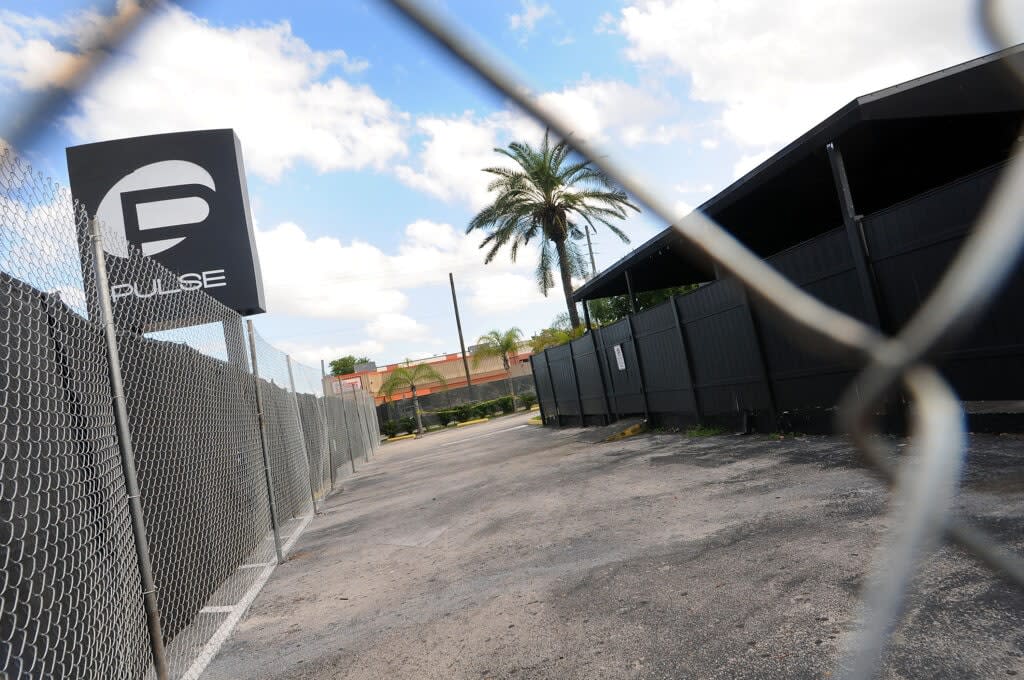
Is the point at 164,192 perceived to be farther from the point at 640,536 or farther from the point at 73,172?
the point at 640,536

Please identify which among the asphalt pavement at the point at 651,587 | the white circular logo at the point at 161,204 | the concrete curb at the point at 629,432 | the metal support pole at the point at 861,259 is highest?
the white circular logo at the point at 161,204

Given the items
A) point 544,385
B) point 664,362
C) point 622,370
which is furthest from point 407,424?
point 664,362

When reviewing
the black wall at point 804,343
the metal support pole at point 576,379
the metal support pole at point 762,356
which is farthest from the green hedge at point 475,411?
the metal support pole at point 762,356

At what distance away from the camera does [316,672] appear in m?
3.52

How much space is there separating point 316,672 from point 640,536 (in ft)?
7.84

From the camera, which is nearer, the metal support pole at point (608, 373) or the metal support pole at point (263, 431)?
the metal support pole at point (263, 431)

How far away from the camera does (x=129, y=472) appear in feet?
10.8

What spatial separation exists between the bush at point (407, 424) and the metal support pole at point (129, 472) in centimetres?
3392

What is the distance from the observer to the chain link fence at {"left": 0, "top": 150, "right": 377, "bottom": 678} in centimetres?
256

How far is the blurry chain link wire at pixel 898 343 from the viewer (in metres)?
1.04

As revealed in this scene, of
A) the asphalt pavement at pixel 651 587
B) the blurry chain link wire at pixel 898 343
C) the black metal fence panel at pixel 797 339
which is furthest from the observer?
the black metal fence panel at pixel 797 339

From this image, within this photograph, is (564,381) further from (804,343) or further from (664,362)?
(804,343)

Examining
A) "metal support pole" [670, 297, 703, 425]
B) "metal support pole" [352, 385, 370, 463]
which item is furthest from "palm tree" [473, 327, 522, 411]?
"metal support pole" [670, 297, 703, 425]

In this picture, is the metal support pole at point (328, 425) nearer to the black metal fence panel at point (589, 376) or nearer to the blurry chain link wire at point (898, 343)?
the black metal fence panel at point (589, 376)
